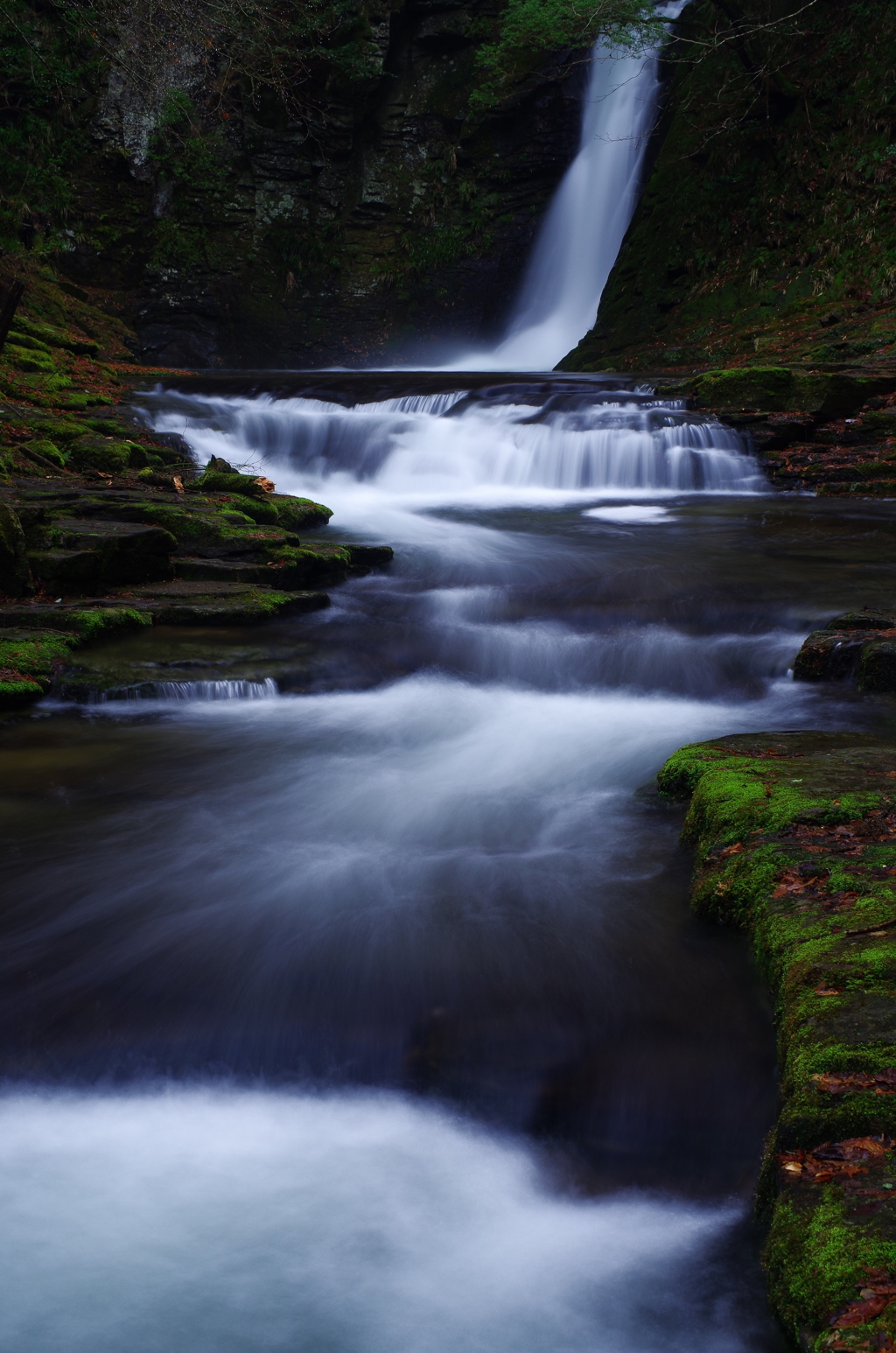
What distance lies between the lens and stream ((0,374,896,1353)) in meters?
2.28

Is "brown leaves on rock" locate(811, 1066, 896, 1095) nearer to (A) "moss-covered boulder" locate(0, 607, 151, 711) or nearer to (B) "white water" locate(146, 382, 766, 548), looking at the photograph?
(A) "moss-covered boulder" locate(0, 607, 151, 711)

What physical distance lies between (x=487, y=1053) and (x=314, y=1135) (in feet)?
1.87

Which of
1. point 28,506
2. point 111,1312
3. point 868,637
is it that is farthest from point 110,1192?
point 28,506

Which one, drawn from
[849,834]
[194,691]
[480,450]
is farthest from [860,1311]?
[480,450]

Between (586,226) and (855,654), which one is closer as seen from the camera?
(855,654)

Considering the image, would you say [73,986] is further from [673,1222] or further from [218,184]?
[218,184]

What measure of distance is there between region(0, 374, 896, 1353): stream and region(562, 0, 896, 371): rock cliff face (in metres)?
10.5

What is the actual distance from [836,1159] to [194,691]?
4.74m

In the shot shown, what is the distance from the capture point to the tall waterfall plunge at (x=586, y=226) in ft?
73.3

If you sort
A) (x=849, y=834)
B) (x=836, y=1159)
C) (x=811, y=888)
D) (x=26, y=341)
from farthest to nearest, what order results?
A: (x=26, y=341) → (x=849, y=834) → (x=811, y=888) → (x=836, y=1159)

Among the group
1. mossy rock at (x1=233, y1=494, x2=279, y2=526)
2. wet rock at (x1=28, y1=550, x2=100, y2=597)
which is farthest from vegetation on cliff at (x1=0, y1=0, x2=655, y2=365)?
Result: wet rock at (x1=28, y1=550, x2=100, y2=597)

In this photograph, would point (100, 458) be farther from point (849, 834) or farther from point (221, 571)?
point (849, 834)

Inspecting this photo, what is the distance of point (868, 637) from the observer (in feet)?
18.6

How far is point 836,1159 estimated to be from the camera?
1.99 meters
